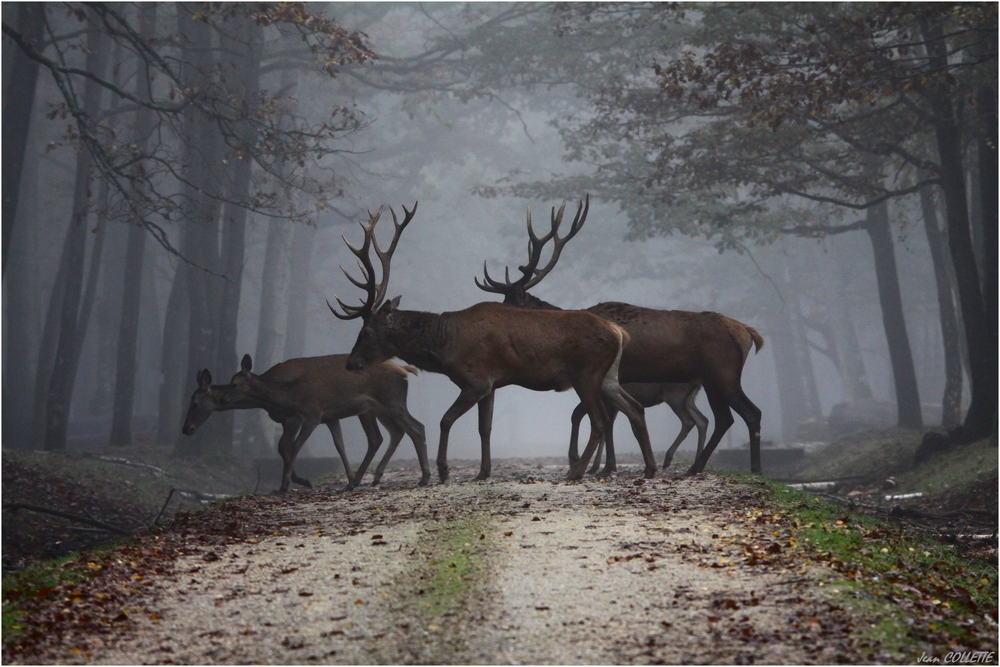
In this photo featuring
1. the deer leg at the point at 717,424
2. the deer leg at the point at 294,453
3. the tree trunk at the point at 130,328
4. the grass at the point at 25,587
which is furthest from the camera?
the tree trunk at the point at 130,328

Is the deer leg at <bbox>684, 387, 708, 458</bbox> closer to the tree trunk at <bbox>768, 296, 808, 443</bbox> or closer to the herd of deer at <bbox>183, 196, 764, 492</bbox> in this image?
the herd of deer at <bbox>183, 196, 764, 492</bbox>

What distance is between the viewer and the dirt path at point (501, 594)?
5070mm

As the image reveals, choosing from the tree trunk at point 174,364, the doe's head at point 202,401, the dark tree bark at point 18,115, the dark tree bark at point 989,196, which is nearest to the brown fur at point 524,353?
the doe's head at point 202,401

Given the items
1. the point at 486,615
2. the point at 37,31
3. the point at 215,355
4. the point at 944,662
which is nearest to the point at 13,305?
the point at 215,355

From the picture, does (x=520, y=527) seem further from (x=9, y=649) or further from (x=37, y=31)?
(x=37, y=31)

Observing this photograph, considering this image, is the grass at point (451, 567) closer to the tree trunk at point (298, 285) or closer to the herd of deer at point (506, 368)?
the herd of deer at point (506, 368)

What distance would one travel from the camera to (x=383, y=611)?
→ 571 centimetres

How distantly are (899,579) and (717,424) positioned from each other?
653 cm

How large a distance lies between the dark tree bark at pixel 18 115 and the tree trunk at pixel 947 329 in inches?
637

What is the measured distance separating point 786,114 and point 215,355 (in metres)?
12.0

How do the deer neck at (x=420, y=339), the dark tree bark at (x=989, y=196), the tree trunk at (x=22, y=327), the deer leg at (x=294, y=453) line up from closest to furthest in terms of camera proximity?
the deer neck at (x=420, y=339), the deer leg at (x=294, y=453), the dark tree bark at (x=989, y=196), the tree trunk at (x=22, y=327)

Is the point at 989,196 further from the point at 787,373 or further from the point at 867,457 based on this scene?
the point at 787,373

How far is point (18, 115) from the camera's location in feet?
47.0

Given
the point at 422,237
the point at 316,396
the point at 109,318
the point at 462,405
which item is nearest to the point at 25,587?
the point at 462,405
